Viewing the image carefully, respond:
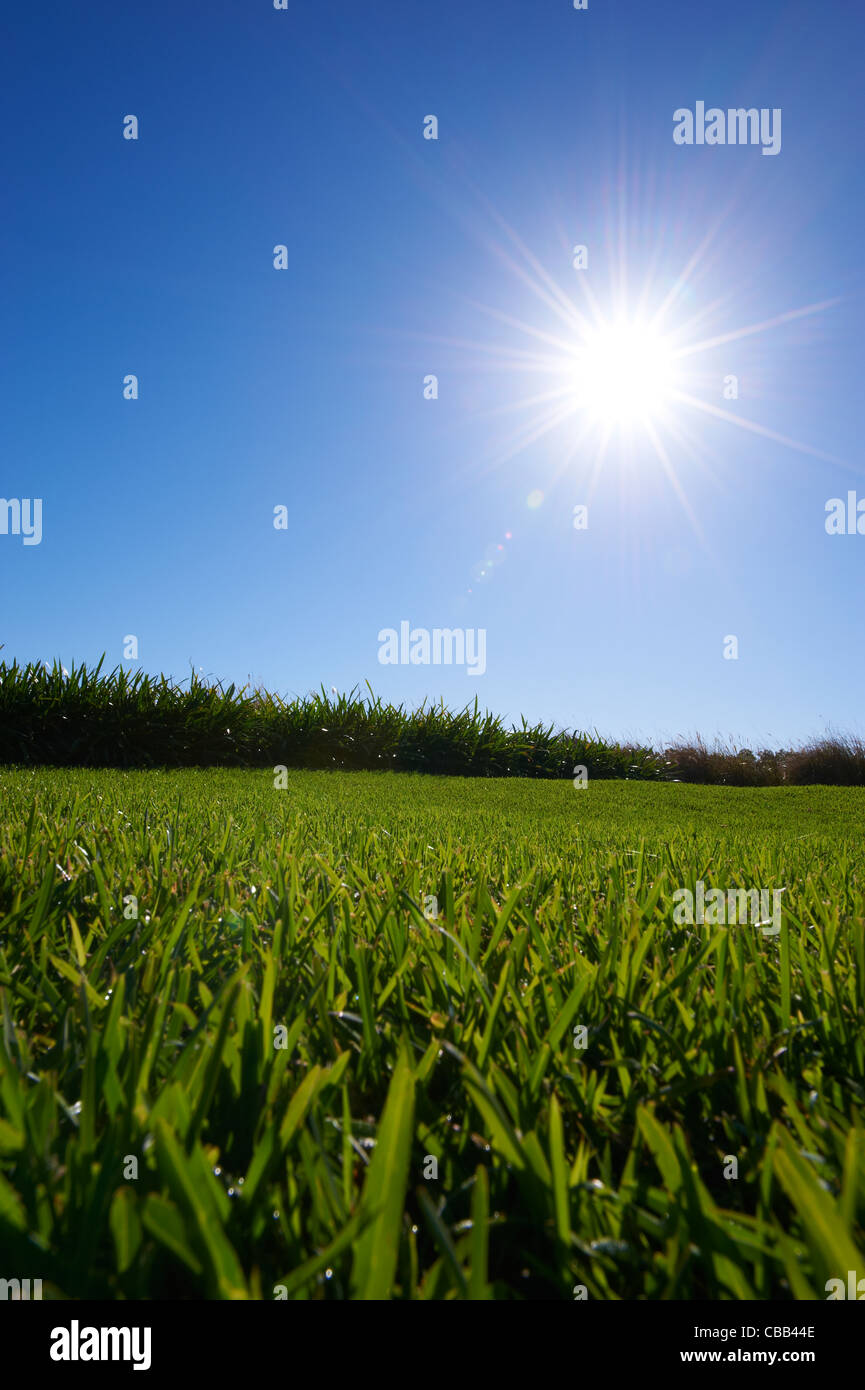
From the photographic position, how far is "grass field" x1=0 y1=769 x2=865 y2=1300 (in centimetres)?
60

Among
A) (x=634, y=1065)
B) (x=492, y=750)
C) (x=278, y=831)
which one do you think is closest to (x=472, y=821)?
(x=278, y=831)

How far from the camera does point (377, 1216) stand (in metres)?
0.58

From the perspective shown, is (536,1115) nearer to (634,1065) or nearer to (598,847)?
(634,1065)

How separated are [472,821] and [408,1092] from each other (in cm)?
363

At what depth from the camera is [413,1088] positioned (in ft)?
2.22

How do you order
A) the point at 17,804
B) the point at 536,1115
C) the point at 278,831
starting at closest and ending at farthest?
the point at 536,1115
the point at 278,831
the point at 17,804

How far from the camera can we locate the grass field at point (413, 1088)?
0.60 metres

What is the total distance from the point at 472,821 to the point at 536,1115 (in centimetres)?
338

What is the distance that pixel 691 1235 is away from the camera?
2.16 feet
